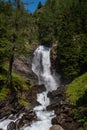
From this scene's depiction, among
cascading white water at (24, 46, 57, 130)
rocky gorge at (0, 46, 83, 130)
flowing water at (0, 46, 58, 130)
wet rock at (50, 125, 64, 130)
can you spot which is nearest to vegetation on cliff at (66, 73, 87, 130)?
rocky gorge at (0, 46, 83, 130)

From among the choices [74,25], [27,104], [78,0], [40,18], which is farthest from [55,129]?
[40,18]

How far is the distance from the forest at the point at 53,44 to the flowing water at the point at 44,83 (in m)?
1.57

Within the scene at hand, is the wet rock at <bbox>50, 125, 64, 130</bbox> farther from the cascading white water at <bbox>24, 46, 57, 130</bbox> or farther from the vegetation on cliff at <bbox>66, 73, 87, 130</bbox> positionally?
the cascading white water at <bbox>24, 46, 57, 130</bbox>

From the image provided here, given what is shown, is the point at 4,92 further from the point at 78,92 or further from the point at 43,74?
the point at 43,74

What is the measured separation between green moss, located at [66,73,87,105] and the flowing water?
123 inches

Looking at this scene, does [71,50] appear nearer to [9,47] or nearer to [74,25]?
[74,25]

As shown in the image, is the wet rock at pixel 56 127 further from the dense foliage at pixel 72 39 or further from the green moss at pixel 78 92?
the dense foliage at pixel 72 39

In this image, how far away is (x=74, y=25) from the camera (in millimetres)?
61094

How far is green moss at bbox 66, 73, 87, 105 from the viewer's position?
34.5 metres

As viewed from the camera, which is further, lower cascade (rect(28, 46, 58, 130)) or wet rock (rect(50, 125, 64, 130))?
lower cascade (rect(28, 46, 58, 130))

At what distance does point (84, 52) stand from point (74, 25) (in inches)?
341

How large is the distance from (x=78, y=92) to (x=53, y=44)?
2991 cm

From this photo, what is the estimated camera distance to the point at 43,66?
61719 millimetres


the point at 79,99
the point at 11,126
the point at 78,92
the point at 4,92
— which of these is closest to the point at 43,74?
the point at 4,92
